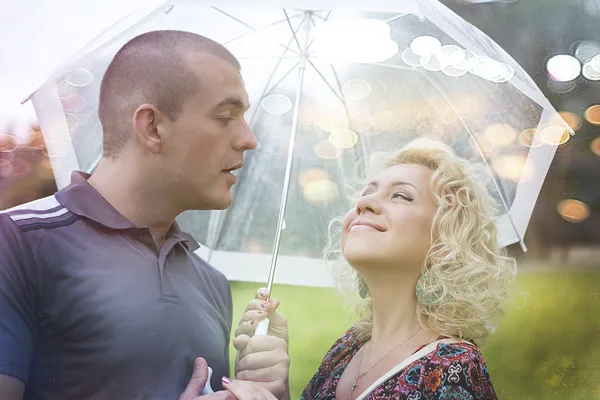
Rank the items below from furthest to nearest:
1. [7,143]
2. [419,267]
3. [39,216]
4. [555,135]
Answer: [555,135], [7,143], [419,267], [39,216]

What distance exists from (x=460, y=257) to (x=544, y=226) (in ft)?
1.77

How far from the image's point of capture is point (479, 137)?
7.93 ft

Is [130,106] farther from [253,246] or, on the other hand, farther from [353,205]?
[353,205]

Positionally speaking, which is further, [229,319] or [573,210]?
[573,210]

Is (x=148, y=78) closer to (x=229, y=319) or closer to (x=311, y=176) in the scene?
→ (x=311, y=176)

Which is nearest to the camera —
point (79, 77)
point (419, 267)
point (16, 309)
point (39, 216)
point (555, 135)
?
point (16, 309)

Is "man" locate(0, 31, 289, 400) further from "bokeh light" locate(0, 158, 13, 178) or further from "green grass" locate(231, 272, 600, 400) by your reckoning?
"green grass" locate(231, 272, 600, 400)

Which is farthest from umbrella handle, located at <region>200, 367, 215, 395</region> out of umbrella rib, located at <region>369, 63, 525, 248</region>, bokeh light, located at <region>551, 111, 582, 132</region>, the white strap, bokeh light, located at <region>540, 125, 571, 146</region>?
bokeh light, located at <region>551, 111, 582, 132</region>

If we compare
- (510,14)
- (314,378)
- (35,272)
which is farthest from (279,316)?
(510,14)

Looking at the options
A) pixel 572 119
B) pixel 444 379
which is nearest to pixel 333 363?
pixel 444 379

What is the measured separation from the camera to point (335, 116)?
7.98 ft

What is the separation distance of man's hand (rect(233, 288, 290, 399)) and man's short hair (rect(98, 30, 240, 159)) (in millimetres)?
668

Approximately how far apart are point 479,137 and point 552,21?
553mm

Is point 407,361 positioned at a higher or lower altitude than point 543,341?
higher
